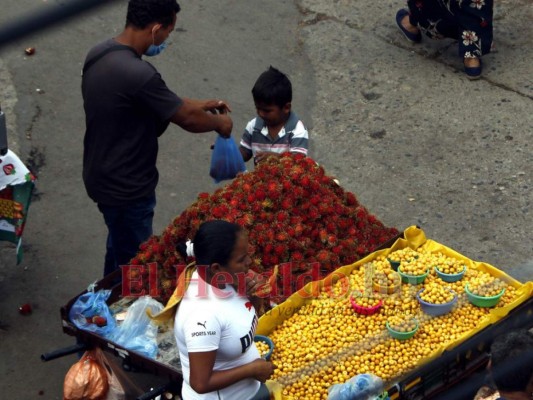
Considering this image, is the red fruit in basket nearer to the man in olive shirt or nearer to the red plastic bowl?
the man in olive shirt

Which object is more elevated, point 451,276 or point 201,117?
point 201,117

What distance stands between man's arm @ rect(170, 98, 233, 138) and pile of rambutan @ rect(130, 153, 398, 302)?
0.98 ft

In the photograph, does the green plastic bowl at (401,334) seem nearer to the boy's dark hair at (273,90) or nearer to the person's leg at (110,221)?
the boy's dark hair at (273,90)

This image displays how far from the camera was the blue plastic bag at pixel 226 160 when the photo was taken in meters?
5.27

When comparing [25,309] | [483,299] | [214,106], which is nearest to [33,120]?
[25,309]

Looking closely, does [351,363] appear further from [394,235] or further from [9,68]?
[9,68]

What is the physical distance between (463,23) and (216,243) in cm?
493

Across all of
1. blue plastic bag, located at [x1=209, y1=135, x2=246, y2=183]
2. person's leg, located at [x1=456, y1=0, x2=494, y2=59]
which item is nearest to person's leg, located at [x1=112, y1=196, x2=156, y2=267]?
blue plastic bag, located at [x1=209, y1=135, x2=246, y2=183]

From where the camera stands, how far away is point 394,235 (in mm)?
5242

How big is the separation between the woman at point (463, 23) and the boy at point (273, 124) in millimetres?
2974

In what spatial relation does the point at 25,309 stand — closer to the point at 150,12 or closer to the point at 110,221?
the point at 110,221

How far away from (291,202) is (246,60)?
3797mm

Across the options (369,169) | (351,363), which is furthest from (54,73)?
(351,363)

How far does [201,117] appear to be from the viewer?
16.4 ft
